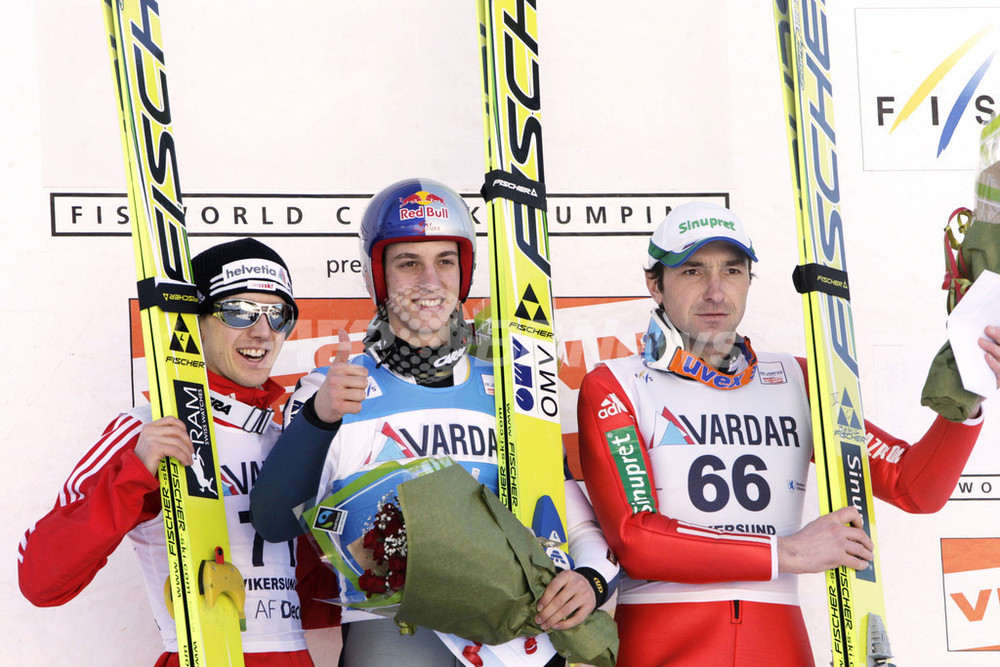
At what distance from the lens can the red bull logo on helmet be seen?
242 centimetres

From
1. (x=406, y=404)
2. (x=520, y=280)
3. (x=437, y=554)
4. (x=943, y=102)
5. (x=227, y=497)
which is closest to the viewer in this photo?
(x=437, y=554)

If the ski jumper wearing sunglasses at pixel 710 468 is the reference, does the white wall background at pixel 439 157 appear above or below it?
above

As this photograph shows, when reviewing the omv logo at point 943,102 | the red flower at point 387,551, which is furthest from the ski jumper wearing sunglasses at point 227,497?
the omv logo at point 943,102

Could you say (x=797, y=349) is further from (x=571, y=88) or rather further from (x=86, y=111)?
(x=86, y=111)

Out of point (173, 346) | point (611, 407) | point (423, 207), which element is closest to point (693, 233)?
point (611, 407)

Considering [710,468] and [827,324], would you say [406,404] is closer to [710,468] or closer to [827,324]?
[710,468]

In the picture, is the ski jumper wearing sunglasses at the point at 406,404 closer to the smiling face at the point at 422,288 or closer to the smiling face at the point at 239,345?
the smiling face at the point at 422,288

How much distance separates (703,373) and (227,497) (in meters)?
1.12

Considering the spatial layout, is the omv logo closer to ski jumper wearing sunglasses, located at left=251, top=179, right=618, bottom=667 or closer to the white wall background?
the white wall background

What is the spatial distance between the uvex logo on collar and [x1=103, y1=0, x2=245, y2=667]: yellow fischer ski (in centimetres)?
106

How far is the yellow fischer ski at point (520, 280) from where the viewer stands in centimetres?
236

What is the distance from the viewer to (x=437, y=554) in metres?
1.89

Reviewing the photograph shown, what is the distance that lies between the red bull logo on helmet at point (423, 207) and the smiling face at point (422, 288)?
0.06 metres

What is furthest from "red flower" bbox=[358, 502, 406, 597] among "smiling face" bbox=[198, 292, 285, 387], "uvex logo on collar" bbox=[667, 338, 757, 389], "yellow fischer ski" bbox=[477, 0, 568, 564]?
"uvex logo on collar" bbox=[667, 338, 757, 389]
